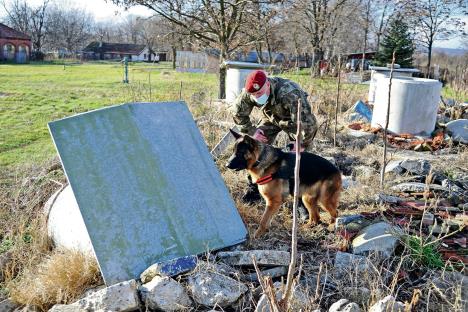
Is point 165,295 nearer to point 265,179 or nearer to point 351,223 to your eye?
point 265,179

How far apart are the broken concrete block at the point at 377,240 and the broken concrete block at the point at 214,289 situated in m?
1.37

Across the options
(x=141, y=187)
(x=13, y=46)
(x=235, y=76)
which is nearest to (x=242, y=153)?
(x=141, y=187)

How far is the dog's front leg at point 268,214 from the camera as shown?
14.9 ft

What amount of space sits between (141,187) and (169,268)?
2.76ft

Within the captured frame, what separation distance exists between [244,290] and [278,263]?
52 centimetres

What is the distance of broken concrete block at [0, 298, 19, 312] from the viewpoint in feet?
11.3

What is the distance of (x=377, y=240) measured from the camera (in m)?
4.02

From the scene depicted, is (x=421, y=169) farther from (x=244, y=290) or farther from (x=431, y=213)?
(x=244, y=290)

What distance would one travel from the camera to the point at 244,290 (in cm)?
321

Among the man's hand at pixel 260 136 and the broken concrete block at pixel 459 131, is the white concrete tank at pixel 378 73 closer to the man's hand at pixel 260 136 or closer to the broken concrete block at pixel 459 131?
the broken concrete block at pixel 459 131

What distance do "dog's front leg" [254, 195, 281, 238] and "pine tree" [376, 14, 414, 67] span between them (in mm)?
28756

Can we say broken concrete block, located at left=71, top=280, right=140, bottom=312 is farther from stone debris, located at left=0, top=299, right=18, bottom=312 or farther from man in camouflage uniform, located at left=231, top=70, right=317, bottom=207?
man in camouflage uniform, located at left=231, top=70, right=317, bottom=207

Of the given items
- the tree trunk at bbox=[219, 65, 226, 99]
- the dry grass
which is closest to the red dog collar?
the dry grass

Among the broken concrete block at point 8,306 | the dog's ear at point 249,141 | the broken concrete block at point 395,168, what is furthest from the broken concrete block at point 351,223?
the broken concrete block at point 8,306
